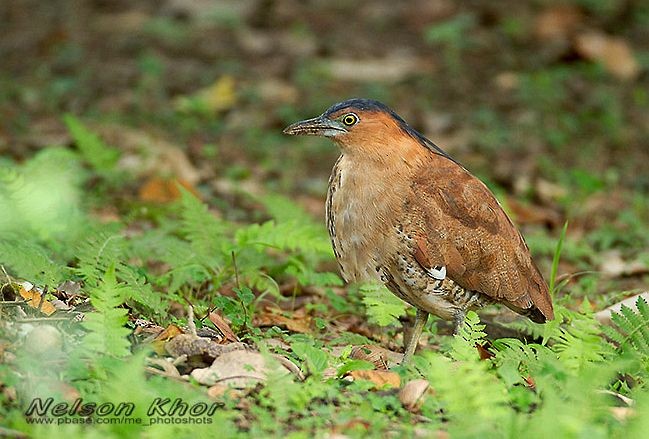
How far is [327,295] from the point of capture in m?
7.25

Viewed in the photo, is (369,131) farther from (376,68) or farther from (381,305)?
(376,68)

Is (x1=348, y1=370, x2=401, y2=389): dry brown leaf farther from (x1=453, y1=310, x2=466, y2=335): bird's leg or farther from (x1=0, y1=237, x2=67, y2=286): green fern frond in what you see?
(x1=0, y1=237, x2=67, y2=286): green fern frond

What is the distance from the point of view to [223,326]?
577 cm

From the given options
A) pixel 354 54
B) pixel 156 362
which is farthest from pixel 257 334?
pixel 354 54

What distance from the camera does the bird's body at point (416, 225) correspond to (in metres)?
5.94

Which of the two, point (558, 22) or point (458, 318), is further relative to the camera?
point (558, 22)

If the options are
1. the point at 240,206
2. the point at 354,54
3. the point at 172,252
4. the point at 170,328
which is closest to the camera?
the point at 170,328

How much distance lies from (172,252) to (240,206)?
293 cm

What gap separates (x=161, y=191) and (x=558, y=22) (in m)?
6.34

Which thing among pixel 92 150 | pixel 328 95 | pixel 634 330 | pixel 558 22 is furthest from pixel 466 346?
pixel 558 22

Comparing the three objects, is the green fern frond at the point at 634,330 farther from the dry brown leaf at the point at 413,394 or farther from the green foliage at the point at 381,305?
the dry brown leaf at the point at 413,394

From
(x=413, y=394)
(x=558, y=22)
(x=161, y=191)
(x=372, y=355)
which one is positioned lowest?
(x=161, y=191)

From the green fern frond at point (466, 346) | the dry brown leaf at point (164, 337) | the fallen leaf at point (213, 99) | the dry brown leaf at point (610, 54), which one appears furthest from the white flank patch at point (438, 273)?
the dry brown leaf at point (610, 54)

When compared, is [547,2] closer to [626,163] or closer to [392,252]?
[626,163]
